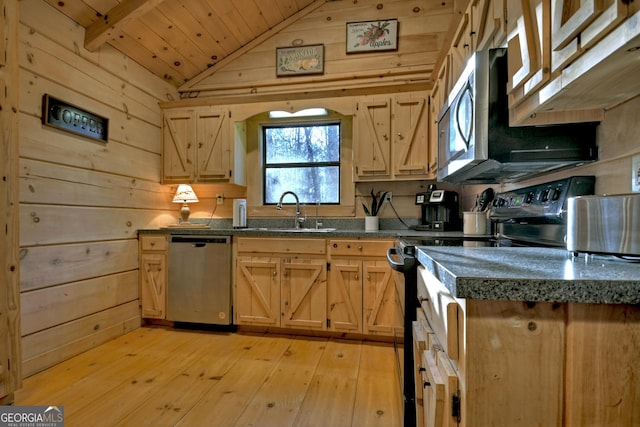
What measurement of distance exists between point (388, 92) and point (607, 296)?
2534 mm

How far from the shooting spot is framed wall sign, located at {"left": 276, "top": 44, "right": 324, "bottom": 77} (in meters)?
3.15

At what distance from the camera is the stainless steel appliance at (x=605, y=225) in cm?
69

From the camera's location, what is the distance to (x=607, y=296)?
515mm

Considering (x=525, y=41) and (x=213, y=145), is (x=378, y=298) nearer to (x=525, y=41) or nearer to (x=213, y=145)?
(x=525, y=41)

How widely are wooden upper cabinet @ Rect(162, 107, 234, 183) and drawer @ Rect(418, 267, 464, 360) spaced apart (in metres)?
2.40

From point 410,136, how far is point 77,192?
2649 millimetres

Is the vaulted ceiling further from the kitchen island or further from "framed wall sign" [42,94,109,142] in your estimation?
the kitchen island

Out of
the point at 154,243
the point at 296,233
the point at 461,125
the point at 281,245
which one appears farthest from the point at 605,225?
the point at 154,243

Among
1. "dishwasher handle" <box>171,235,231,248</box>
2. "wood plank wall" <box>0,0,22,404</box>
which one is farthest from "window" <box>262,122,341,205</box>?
"wood plank wall" <box>0,0,22,404</box>

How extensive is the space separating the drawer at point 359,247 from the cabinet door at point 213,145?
129cm

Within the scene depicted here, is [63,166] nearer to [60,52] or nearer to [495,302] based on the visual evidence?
[60,52]

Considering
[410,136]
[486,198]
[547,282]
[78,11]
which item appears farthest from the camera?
[410,136]

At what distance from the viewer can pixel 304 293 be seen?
2529 millimetres
